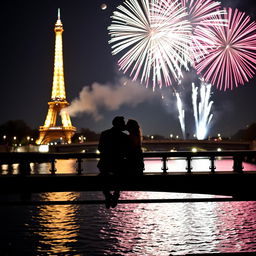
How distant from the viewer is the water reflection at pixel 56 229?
16.4 meters

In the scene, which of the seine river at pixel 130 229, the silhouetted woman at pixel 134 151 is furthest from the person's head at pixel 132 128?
the seine river at pixel 130 229

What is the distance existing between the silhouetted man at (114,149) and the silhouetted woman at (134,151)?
0.48 ft

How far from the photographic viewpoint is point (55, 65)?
435 feet

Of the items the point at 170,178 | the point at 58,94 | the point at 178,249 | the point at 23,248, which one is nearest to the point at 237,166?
the point at 170,178

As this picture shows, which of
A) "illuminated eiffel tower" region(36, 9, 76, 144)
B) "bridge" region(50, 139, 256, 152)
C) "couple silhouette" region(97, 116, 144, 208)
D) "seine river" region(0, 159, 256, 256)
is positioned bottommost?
"seine river" region(0, 159, 256, 256)

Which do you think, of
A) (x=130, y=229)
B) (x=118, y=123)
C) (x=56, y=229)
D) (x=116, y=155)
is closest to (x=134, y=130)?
(x=118, y=123)

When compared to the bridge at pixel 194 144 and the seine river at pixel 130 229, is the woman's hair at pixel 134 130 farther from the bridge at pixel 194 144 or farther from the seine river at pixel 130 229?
the bridge at pixel 194 144

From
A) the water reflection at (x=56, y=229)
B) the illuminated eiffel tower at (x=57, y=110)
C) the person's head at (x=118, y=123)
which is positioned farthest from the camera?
the illuminated eiffel tower at (x=57, y=110)

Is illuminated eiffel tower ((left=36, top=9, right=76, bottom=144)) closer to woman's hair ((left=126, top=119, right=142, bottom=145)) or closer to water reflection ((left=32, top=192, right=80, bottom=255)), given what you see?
water reflection ((left=32, top=192, right=80, bottom=255))

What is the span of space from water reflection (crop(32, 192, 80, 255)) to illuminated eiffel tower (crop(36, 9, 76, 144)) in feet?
342

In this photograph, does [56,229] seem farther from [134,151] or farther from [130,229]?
[134,151]

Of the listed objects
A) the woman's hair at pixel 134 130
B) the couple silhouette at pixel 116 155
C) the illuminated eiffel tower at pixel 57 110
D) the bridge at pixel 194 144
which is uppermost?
the illuminated eiffel tower at pixel 57 110

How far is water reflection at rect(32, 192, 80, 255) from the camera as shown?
16367mm

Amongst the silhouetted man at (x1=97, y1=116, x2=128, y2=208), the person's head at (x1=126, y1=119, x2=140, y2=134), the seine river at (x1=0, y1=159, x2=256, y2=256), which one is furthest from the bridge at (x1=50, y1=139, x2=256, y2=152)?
the silhouetted man at (x1=97, y1=116, x2=128, y2=208)
